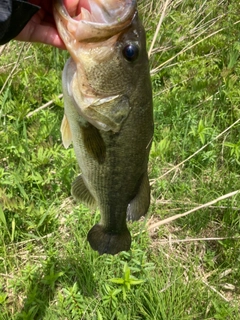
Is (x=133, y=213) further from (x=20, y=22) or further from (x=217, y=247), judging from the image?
(x=217, y=247)

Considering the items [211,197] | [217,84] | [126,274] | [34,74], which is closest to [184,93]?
[217,84]

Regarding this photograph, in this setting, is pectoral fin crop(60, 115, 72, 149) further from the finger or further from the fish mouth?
the fish mouth

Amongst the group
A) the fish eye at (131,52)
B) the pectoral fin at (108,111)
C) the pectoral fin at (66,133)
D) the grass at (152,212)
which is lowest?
the grass at (152,212)

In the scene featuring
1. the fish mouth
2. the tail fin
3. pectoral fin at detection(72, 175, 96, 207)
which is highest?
the fish mouth

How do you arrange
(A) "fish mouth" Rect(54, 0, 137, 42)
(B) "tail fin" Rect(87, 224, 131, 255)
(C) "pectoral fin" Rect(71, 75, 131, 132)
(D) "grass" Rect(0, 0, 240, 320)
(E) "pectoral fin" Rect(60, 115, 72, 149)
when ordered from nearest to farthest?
(A) "fish mouth" Rect(54, 0, 137, 42)
(C) "pectoral fin" Rect(71, 75, 131, 132)
(E) "pectoral fin" Rect(60, 115, 72, 149)
(B) "tail fin" Rect(87, 224, 131, 255)
(D) "grass" Rect(0, 0, 240, 320)

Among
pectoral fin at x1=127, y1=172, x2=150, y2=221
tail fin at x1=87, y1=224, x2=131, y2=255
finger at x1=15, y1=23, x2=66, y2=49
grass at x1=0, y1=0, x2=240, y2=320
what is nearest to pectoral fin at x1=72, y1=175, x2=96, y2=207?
tail fin at x1=87, y1=224, x2=131, y2=255

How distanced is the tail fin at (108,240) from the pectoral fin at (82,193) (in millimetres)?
120

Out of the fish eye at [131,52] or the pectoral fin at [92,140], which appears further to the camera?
the pectoral fin at [92,140]

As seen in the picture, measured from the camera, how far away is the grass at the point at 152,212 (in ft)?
7.33

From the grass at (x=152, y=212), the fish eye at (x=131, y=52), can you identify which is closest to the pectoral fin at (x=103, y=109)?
the fish eye at (x=131, y=52)

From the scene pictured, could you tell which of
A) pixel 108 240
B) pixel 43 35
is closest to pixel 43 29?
pixel 43 35

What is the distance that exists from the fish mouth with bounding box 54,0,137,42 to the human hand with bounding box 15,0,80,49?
18cm

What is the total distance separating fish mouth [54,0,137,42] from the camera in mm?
1374

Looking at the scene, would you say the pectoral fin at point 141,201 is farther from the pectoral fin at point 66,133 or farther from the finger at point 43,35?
the finger at point 43,35
